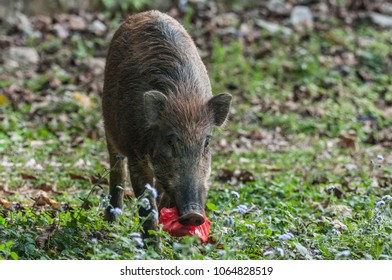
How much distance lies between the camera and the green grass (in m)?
6.47

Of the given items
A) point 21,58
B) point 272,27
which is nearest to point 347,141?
point 272,27

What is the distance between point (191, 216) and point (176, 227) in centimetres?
25

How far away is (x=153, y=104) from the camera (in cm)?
717

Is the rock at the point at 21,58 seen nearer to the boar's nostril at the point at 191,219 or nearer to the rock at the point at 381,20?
the rock at the point at 381,20

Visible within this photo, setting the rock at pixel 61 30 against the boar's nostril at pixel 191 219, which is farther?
the rock at pixel 61 30

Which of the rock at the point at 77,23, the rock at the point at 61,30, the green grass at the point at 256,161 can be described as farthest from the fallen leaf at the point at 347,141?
the rock at the point at 77,23

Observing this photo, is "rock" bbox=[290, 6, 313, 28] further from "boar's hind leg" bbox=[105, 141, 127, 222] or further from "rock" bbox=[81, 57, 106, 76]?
"boar's hind leg" bbox=[105, 141, 127, 222]

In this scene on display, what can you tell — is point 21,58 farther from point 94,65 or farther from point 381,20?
point 381,20

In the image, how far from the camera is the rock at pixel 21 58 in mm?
14062

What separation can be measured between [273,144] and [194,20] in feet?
17.2

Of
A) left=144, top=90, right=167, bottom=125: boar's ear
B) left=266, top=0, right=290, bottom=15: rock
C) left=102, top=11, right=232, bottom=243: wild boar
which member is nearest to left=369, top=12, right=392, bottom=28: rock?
left=266, top=0, right=290, bottom=15: rock

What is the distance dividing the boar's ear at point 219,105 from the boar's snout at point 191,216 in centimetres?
115

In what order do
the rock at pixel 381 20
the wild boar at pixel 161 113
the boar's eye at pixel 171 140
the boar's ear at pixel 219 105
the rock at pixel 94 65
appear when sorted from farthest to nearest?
1. the rock at pixel 381 20
2. the rock at pixel 94 65
3. the boar's ear at pixel 219 105
4. the boar's eye at pixel 171 140
5. the wild boar at pixel 161 113

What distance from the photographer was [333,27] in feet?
55.9
